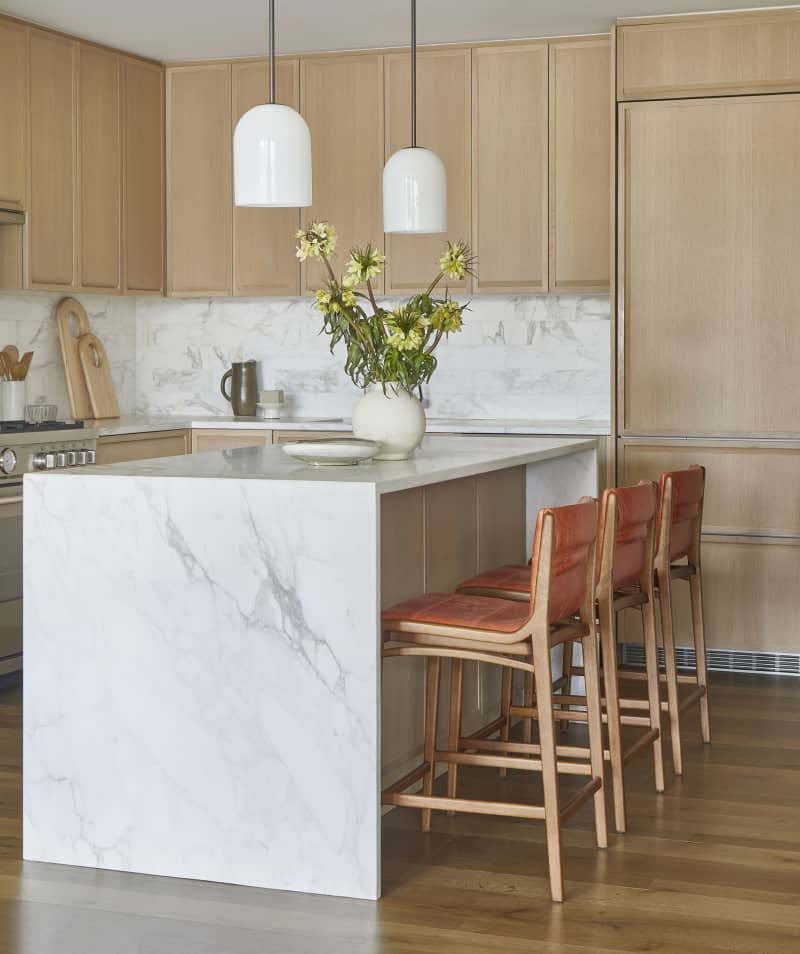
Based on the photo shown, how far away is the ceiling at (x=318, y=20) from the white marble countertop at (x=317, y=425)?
159 centimetres

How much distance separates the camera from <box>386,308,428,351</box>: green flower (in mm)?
3508

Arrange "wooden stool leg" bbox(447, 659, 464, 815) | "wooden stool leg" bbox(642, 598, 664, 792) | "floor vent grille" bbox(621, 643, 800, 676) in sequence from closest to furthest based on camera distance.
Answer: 1. "wooden stool leg" bbox(447, 659, 464, 815)
2. "wooden stool leg" bbox(642, 598, 664, 792)
3. "floor vent grille" bbox(621, 643, 800, 676)

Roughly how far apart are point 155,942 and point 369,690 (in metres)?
0.66

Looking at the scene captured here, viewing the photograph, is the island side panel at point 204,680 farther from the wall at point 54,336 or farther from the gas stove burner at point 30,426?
the wall at point 54,336

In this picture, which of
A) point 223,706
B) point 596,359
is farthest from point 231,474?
point 596,359

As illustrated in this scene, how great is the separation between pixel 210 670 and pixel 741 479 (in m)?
2.79

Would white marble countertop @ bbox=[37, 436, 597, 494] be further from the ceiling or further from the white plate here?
the ceiling

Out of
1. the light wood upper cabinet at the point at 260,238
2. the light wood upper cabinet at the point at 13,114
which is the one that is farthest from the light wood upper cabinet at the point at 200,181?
the light wood upper cabinet at the point at 13,114

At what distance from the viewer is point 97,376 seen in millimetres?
6172

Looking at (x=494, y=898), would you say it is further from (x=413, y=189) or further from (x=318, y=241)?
(x=413, y=189)

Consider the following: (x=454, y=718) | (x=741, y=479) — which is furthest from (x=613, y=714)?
(x=741, y=479)

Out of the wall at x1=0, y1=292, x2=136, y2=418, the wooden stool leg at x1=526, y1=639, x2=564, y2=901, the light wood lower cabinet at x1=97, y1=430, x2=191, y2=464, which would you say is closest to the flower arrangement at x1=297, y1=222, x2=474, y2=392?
the wooden stool leg at x1=526, y1=639, x2=564, y2=901

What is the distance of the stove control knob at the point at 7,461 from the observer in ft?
16.0

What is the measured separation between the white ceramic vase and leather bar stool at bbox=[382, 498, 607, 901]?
19.8 inches
